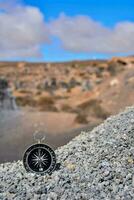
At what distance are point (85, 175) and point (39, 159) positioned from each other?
2.95 feet

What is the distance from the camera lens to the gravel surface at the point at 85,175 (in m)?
8.40

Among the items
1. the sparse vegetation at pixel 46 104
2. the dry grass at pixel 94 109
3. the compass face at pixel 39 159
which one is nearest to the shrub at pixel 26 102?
the sparse vegetation at pixel 46 104

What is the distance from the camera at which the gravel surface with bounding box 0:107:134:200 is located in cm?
840

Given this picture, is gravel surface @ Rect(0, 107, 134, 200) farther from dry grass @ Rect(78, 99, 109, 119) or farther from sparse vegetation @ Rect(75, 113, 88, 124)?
dry grass @ Rect(78, 99, 109, 119)

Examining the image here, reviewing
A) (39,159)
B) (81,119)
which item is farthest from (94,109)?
(39,159)

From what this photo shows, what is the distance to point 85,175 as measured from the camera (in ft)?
29.2

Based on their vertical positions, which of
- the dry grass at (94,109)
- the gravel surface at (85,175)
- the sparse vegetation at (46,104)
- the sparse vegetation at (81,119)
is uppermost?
the sparse vegetation at (46,104)

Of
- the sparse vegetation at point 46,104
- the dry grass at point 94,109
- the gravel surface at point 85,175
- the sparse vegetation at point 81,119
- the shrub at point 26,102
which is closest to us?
the gravel surface at point 85,175

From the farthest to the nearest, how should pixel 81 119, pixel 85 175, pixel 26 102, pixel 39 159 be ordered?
pixel 26 102
pixel 81 119
pixel 39 159
pixel 85 175

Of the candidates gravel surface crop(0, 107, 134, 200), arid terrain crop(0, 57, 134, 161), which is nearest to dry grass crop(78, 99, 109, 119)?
arid terrain crop(0, 57, 134, 161)

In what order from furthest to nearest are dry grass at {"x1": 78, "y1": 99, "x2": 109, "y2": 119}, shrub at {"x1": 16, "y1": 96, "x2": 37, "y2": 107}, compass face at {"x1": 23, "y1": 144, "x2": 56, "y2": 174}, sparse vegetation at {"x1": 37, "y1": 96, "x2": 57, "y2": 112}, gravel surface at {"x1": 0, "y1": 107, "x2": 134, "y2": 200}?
shrub at {"x1": 16, "y1": 96, "x2": 37, "y2": 107}, sparse vegetation at {"x1": 37, "y1": 96, "x2": 57, "y2": 112}, dry grass at {"x1": 78, "y1": 99, "x2": 109, "y2": 119}, compass face at {"x1": 23, "y1": 144, "x2": 56, "y2": 174}, gravel surface at {"x1": 0, "y1": 107, "x2": 134, "y2": 200}

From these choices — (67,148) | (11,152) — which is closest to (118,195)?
(67,148)

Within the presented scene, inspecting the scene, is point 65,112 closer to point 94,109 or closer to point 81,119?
point 94,109

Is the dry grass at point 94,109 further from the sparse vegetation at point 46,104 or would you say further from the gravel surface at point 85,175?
the gravel surface at point 85,175
